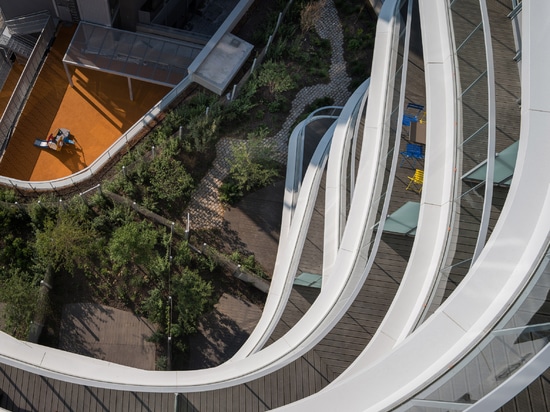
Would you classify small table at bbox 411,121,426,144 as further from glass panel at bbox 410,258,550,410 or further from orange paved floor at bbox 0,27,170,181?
orange paved floor at bbox 0,27,170,181

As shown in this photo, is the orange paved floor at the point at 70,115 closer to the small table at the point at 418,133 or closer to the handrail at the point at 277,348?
the handrail at the point at 277,348

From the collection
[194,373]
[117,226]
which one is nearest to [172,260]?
[117,226]

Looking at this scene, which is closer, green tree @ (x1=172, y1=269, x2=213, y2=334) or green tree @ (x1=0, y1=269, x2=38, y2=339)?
green tree @ (x1=0, y1=269, x2=38, y2=339)

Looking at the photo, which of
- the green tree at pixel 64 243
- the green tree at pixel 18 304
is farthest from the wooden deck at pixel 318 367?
the green tree at pixel 64 243

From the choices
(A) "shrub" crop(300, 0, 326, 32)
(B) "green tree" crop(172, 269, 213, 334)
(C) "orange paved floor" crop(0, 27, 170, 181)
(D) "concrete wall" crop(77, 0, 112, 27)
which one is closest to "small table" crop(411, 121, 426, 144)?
(B) "green tree" crop(172, 269, 213, 334)

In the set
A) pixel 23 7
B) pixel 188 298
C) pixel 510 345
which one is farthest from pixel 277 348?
pixel 23 7

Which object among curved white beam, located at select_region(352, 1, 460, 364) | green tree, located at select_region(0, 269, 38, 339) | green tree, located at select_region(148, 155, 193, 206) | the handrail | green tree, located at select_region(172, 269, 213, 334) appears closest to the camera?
curved white beam, located at select_region(352, 1, 460, 364)

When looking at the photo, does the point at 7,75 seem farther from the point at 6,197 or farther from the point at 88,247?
the point at 88,247
